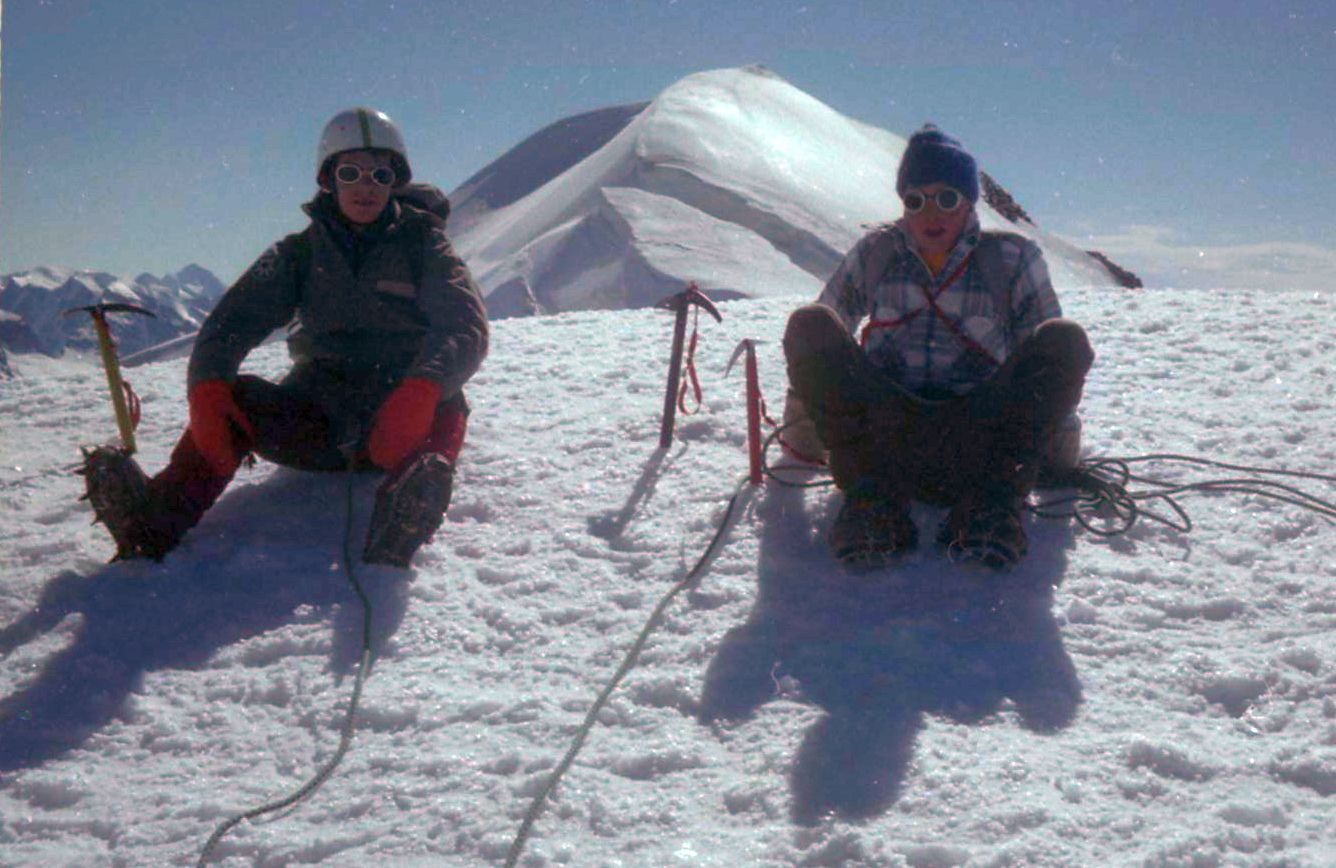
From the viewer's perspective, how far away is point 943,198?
10.4 ft

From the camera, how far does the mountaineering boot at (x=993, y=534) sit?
2842mm

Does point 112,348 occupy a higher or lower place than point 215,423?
higher

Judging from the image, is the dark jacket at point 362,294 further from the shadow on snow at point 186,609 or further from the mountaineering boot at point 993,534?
the mountaineering boot at point 993,534

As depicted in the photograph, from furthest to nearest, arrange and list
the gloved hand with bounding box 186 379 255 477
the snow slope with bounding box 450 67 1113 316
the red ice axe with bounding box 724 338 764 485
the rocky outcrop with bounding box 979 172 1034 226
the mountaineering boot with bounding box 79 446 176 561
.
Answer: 1. the rocky outcrop with bounding box 979 172 1034 226
2. the snow slope with bounding box 450 67 1113 316
3. the red ice axe with bounding box 724 338 764 485
4. the gloved hand with bounding box 186 379 255 477
5. the mountaineering boot with bounding box 79 446 176 561

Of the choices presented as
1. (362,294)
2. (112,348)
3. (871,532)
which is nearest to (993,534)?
(871,532)

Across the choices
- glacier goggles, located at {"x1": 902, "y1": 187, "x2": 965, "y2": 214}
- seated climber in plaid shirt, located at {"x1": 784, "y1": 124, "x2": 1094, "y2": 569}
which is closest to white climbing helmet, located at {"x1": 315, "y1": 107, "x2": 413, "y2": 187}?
seated climber in plaid shirt, located at {"x1": 784, "y1": 124, "x2": 1094, "y2": 569}

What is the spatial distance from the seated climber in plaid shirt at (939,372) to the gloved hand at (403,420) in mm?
1074

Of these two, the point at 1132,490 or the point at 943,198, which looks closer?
the point at 943,198

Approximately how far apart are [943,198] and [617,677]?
1714 millimetres

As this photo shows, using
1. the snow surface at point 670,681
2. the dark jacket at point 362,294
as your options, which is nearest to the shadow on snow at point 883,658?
the snow surface at point 670,681

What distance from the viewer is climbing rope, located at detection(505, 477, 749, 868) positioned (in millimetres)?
1903

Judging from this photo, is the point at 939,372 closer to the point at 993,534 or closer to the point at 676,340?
the point at 993,534

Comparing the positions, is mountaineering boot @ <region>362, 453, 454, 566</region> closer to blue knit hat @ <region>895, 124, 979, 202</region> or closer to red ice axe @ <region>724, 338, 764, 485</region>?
red ice axe @ <region>724, 338, 764, 485</region>

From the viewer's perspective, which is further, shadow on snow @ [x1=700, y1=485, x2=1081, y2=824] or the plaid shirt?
the plaid shirt
